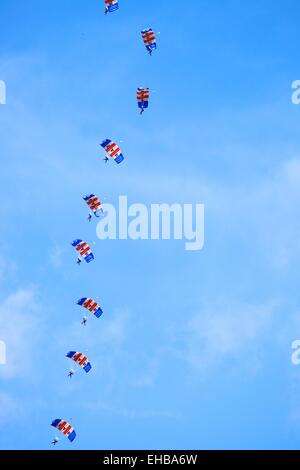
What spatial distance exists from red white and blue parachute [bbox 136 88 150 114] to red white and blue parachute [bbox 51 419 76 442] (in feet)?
82.6

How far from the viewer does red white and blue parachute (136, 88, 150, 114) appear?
6638 cm

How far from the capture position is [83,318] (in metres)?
66.9

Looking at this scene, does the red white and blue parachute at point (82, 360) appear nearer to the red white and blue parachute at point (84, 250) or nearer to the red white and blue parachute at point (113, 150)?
the red white and blue parachute at point (84, 250)

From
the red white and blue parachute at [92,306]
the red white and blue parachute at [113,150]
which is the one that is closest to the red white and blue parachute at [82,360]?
the red white and blue parachute at [92,306]

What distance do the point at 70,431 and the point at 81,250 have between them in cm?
1423

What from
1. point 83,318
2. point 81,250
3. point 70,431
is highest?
point 81,250

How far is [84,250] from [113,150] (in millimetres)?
8342

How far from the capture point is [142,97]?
2618 inches

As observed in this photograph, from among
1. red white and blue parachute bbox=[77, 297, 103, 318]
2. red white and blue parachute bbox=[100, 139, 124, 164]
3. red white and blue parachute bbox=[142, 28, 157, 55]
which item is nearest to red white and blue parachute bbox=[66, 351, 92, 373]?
red white and blue parachute bbox=[77, 297, 103, 318]

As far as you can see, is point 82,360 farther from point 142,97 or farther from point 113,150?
point 142,97

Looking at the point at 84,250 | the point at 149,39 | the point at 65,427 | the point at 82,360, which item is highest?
the point at 149,39

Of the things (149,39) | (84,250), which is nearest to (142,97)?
(149,39)
